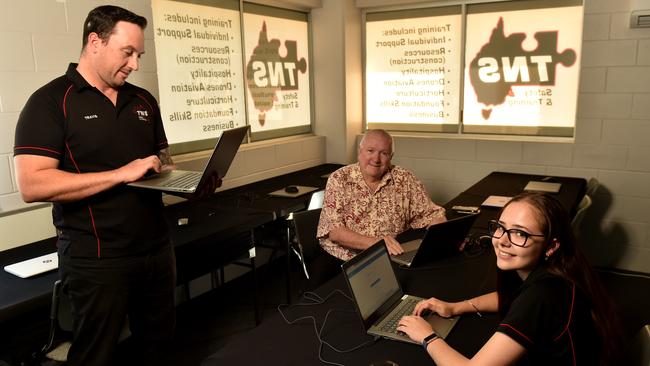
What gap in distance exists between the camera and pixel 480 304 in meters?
1.60

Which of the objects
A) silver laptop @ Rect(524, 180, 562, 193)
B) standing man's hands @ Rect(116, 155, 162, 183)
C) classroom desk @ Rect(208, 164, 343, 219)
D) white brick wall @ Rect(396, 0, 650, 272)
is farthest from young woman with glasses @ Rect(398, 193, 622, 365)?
white brick wall @ Rect(396, 0, 650, 272)

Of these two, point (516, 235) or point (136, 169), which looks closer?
point (516, 235)

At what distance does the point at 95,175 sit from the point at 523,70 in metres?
3.71

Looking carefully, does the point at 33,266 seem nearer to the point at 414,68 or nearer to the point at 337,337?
the point at 337,337

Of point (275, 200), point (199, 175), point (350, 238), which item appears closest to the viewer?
point (199, 175)

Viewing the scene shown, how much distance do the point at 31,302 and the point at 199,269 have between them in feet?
3.14

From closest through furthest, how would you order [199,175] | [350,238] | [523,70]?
[199,175]
[350,238]
[523,70]

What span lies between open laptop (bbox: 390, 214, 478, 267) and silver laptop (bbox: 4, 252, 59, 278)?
4.73ft

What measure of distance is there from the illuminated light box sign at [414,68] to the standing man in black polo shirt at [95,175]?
336 cm

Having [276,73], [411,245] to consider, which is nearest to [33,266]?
[411,245]

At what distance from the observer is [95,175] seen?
166cm

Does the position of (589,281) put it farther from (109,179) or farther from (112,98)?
(112,98)

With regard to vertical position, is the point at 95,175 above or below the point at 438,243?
above

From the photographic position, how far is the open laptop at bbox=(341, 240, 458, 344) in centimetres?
144
